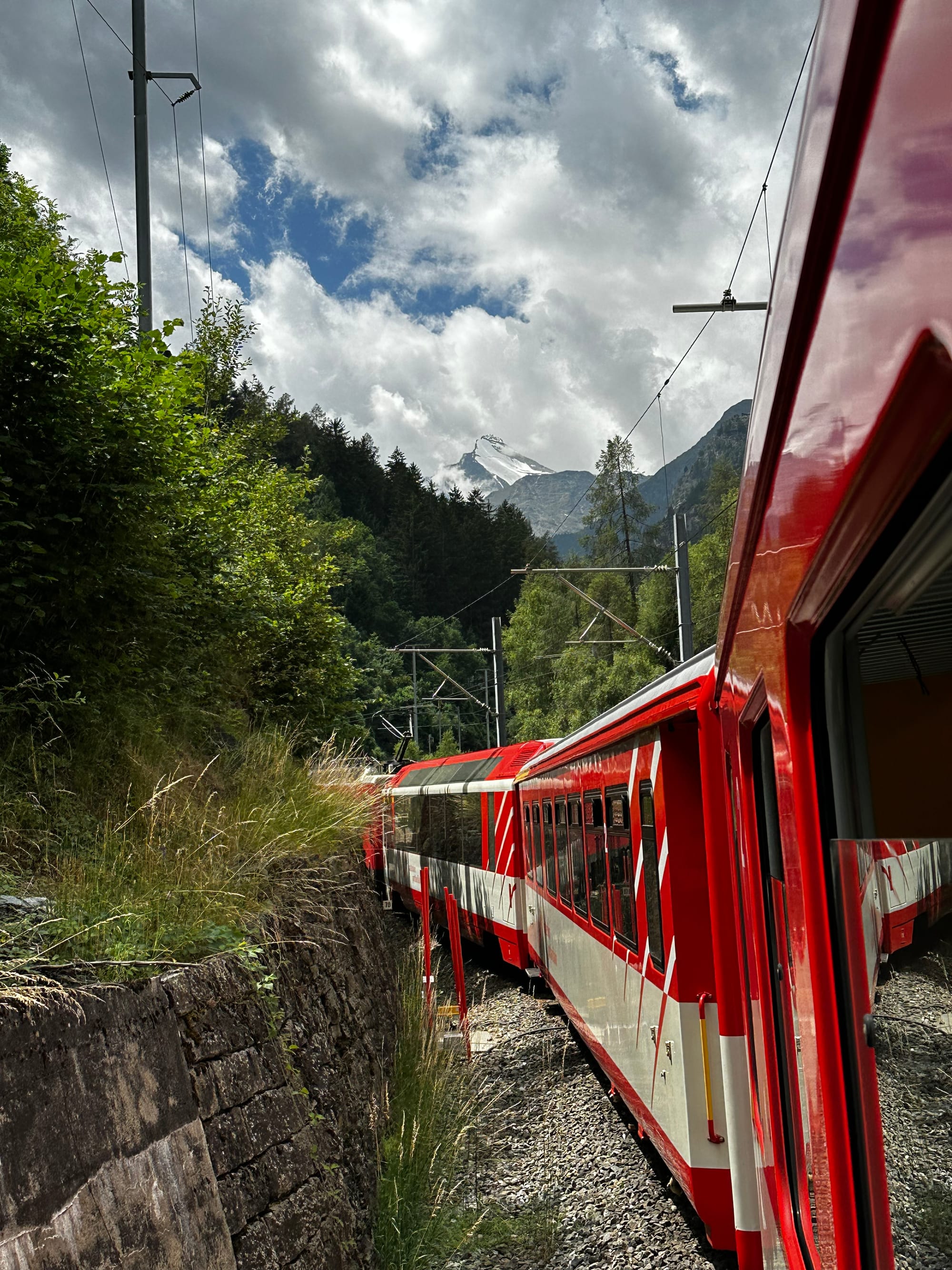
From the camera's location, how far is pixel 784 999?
241cm

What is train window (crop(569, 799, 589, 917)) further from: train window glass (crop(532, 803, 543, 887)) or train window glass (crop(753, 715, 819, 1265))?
train window glass (crop(753, 715, 819, 1265))

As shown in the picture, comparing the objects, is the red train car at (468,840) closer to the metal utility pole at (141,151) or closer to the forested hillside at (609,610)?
the metal utility pole at (141,151)

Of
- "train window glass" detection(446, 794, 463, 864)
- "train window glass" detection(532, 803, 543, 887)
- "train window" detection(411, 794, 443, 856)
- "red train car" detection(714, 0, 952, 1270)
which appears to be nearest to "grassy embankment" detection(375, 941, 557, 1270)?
"train window glass" detection(532, 803, 543, 887)

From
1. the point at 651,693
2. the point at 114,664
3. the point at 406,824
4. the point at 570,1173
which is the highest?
the point at 114,664

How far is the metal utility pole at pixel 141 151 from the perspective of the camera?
1271 centimetres

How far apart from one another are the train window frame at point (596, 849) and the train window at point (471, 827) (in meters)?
7.96

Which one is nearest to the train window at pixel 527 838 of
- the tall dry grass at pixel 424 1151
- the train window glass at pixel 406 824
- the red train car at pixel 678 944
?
the tall dry grass at pixel 424 1151

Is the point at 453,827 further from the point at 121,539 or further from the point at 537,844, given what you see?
the point at 121,539

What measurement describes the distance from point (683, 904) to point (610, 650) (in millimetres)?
48030

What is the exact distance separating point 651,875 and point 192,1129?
241 centimetres

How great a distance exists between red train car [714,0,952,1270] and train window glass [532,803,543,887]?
954 cm

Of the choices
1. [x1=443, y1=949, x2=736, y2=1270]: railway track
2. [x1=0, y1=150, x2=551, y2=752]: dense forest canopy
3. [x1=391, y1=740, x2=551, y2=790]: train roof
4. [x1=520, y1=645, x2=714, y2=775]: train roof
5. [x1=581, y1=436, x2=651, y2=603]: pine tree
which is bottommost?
[x1=443, y1=949, x2=736, y2=1270]: railway track

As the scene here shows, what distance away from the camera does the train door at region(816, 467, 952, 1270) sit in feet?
3.52

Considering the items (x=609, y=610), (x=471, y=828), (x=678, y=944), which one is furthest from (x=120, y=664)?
(x=609, y=610)
